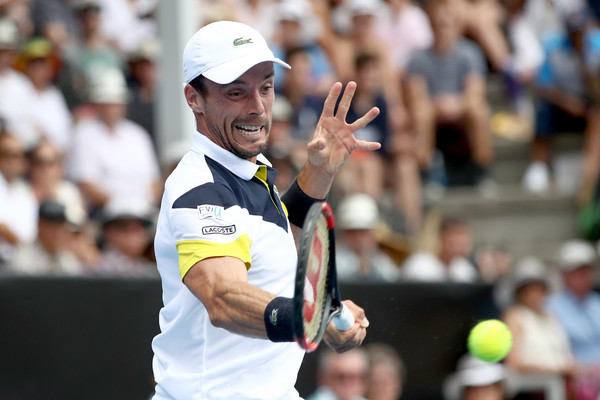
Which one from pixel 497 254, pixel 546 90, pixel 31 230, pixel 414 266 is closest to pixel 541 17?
pixel 546 90

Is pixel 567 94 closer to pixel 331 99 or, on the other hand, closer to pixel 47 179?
pixel 47 179

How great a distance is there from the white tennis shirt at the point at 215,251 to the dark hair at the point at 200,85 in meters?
0.15

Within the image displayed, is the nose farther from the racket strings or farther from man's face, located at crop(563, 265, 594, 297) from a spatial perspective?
man's face, located at crop(563, 265, 594, 297)

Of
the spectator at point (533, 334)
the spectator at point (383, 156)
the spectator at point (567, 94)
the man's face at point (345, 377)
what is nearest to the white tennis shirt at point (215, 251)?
the man's face at point (345, 377)

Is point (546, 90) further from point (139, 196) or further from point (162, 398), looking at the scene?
point (162, 398)

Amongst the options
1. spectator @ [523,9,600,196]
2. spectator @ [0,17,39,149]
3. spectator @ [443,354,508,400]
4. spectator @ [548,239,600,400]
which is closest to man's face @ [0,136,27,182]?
spectator @ [0,17,39,149]

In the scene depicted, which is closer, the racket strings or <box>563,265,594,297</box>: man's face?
the racket strings

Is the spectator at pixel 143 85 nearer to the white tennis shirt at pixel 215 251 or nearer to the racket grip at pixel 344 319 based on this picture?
the white tennis shirt at pixel 215 251

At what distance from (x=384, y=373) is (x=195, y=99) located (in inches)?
170

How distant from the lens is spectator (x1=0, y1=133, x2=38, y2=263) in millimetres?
8055

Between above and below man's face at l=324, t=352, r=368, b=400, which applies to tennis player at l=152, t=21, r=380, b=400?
above

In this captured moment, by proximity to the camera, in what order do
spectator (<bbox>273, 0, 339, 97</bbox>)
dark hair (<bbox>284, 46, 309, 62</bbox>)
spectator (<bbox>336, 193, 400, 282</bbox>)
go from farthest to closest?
spectator (<bbox>273, 0, 339, 97</bbox>) < dark hair (<bbox>284, 46, 309, 62</bbox>) < spectator (<bbox>336, 193, 400, 282</bbox>)

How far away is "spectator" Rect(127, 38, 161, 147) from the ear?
629 cm

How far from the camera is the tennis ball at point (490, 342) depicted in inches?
197
